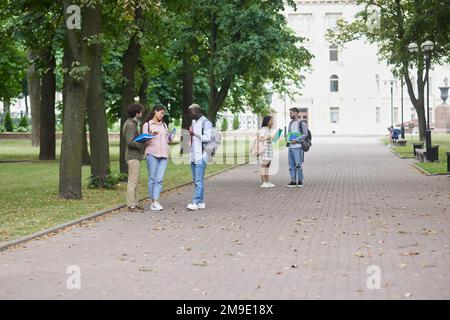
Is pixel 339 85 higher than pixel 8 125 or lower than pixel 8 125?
higher

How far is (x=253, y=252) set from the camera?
11.2m

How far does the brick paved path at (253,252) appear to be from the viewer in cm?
870

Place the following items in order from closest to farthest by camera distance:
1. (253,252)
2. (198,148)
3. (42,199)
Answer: (253,252)
(198,148)
(42,199)

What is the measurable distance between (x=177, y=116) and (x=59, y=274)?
150 ft

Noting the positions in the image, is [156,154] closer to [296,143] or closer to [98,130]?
[98,130]

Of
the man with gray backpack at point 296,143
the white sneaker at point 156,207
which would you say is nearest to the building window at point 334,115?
the man with gray backpack at point 296,143

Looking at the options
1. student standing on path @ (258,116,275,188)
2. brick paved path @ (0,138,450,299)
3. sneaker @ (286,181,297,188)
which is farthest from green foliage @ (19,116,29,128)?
brick paved path @ (0,138,450,299)

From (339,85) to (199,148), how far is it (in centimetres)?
8937

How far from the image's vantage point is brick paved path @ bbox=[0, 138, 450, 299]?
870 centimetres

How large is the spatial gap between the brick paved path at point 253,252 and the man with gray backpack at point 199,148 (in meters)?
0.31

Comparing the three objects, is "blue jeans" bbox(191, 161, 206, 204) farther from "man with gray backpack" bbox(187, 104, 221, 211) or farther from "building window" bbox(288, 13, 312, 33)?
"building window" bbox(288, 13, 312, 33)

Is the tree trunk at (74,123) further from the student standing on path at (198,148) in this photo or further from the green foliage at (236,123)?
the green foliage at (236,123)

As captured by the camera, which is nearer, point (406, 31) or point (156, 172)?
point (156, 172)

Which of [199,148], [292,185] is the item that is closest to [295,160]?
[292,185]
